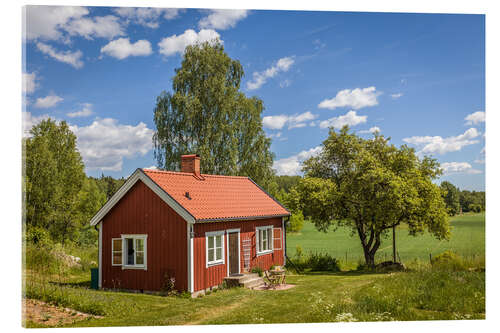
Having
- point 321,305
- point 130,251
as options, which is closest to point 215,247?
point 130,251

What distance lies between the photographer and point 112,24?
38.4 feet

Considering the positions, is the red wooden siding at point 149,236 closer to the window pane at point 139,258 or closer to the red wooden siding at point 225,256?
the window pane at point 139,258

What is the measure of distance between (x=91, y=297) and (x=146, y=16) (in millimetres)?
7623

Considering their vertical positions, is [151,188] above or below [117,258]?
above

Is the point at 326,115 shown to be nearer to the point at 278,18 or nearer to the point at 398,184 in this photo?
the point at 398,184

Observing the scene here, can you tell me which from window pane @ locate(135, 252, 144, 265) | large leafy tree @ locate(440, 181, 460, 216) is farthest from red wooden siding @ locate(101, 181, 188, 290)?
large leafy tree @ locate(440, 181, 460, 216)

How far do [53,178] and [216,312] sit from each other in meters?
17.6

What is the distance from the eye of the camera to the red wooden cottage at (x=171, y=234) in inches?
507

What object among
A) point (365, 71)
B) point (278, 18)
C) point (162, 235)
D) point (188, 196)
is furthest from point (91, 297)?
point (365, 71)

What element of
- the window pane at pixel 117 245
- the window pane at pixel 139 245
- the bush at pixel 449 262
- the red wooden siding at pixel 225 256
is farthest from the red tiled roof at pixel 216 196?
the bush at pixel 449 262

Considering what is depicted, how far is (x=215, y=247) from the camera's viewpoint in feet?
45.8

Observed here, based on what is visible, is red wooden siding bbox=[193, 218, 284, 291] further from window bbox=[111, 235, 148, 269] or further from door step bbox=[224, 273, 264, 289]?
window bbox=[111, 235, 148, 269]

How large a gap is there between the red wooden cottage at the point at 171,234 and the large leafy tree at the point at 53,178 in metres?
11.2

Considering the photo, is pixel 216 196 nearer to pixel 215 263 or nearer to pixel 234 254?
pixel 234 254
